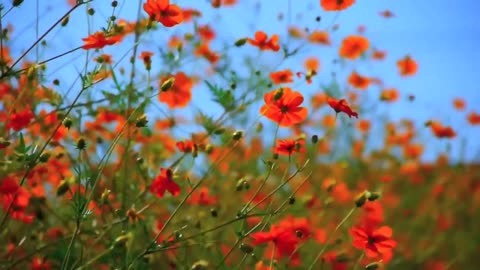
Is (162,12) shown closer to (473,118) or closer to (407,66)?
(407,66)

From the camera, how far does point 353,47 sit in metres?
2.78

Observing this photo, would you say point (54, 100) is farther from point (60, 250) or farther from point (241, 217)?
point (241, 217)

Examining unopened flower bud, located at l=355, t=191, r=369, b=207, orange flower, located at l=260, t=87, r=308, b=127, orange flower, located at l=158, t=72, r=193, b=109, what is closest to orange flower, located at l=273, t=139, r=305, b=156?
orange flower, located at l=260, t=87, r=308, b=127

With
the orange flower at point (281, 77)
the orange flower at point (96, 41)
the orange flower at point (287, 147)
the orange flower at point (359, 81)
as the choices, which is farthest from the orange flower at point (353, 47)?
the orange flower at point (96, 41)

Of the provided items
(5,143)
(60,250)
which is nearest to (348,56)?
(60,250)

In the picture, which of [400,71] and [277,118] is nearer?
[277,118]

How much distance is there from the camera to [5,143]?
137cm

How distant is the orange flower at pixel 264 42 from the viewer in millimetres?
1954

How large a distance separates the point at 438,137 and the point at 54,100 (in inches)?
64.7

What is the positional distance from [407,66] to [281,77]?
5.03ft

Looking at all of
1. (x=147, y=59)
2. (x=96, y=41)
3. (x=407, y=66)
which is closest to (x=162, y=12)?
(x=96, y=41)

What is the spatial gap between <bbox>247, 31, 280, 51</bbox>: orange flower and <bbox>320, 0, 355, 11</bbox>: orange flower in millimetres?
214

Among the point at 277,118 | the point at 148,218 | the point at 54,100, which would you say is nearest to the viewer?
the point at 277,118

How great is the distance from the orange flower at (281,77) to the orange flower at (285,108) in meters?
0.39
